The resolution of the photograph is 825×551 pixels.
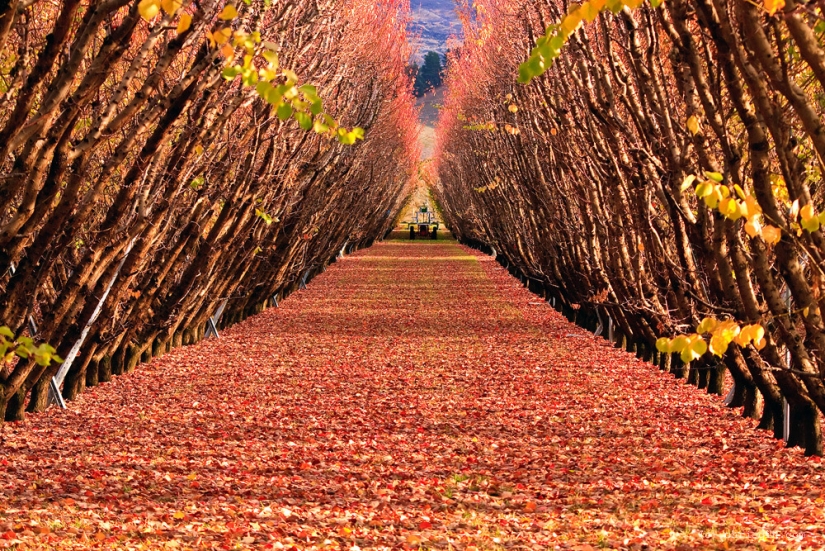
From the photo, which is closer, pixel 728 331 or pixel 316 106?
pixel 316 106

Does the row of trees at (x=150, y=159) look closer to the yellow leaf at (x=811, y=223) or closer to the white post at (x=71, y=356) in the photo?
the white post at (x=71, y=356)

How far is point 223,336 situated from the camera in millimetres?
22203

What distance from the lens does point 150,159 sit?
1034cm

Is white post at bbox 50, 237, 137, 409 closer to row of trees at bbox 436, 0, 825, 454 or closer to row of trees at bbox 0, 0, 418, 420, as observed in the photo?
row of trees at bbox 0, 0, 418, 420

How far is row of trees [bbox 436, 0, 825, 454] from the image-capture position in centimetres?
546

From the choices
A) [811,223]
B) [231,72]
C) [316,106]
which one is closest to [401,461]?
[811,223]

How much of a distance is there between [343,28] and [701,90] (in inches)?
548

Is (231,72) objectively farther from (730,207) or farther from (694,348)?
(694,348)

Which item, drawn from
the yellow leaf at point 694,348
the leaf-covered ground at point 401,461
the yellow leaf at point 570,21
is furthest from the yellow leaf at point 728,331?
the leaf-covered ground at point 401,461

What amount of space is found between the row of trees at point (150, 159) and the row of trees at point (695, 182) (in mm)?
2406

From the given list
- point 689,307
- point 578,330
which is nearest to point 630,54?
point 689,307

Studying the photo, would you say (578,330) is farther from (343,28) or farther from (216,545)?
(216,545)

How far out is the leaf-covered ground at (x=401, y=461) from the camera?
742cm

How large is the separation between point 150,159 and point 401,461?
12.0 feet
